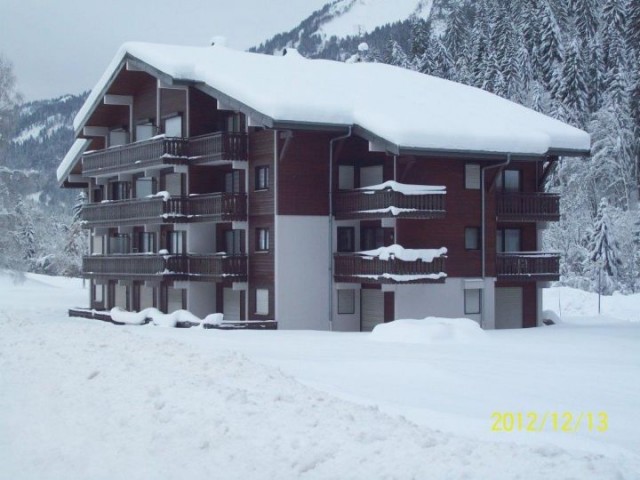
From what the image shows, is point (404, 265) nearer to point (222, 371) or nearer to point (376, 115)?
point (376, 115)

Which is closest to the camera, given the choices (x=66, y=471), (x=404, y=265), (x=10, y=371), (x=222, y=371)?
(x=66, y=471)

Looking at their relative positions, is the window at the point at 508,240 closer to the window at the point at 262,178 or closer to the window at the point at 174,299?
the window at the point at 262,178

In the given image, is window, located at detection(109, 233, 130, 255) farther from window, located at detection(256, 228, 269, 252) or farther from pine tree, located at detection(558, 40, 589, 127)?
pine tree, located at detection(558, 40, 589, 127)

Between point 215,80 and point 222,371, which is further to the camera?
point 215,80

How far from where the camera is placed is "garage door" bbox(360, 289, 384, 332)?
1581 inches

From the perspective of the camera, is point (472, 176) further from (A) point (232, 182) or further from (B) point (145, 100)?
(B) point (145, 100)

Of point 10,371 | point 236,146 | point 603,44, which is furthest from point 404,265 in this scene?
point 603,44

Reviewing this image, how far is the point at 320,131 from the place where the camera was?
129 ft

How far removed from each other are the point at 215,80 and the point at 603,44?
2586 inches

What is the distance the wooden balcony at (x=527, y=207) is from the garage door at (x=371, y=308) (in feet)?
21.7

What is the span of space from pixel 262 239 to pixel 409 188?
6613 mm

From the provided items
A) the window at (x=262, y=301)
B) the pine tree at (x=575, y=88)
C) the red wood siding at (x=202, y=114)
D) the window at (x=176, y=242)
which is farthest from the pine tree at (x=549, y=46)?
the window at (x=262, y=301)

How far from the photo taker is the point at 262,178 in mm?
40938

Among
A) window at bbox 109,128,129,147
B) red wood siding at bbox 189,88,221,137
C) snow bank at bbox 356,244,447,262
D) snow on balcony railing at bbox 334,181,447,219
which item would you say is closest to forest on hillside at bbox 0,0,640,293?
window at bbox 109,128,129,147
